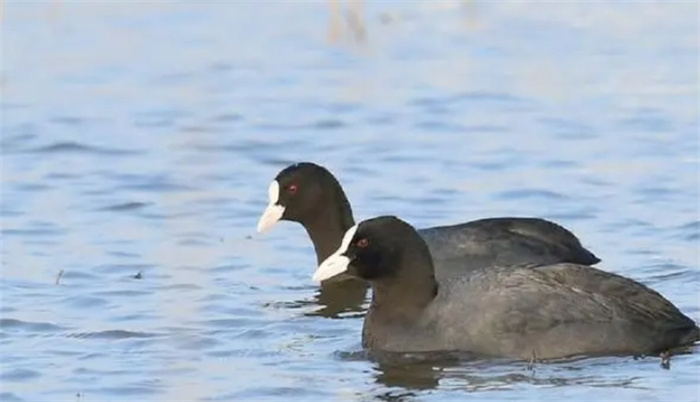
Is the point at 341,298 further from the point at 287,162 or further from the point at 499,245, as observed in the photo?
the point at 287,162

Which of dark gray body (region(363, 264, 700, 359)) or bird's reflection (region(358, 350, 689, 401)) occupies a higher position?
dark gray body (region(363, 264, 700, 359))

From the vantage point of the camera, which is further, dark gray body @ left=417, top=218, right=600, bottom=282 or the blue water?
dark gray body @ left=417, top=218, right=600, bottom=282

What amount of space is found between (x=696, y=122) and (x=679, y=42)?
2194 millimetres

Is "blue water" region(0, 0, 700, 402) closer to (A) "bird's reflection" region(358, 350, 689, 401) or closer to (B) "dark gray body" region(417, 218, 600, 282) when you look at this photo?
(A) "bird's reflection" region(358, 350, 689, 401)

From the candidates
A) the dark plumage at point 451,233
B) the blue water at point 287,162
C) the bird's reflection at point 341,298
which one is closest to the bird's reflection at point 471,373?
the blue water at point 287,162

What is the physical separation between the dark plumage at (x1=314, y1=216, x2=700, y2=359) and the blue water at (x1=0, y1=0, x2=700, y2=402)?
171 millimetres

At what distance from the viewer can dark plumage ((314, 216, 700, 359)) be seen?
31.5 feet

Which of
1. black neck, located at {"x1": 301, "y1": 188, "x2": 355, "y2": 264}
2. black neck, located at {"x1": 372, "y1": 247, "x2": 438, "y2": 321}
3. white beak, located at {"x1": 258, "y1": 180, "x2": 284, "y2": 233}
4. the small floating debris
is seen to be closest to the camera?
black neck, located at {"x1": 372, "y1": 247, "x2": 438, "y2": 321}

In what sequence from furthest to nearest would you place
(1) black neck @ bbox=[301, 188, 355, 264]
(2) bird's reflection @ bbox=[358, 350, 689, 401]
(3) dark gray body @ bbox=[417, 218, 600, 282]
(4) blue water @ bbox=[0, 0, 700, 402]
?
→ (1) black neck @ bbox=[301, 188, 355, 264] → (3) dark gray body @ bbox=[417, 218, 600, 282] → (4) blue water @ bbox=[0, 0, 700, 402] → (2) bird's reflection @ bbox=[358, 350, 689, 401]

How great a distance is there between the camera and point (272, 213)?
12.0 metres

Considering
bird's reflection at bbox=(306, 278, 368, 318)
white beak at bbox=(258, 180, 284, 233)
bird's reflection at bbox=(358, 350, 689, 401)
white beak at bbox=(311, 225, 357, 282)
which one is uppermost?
white beak at bbox=(311, 225, 357, 282)

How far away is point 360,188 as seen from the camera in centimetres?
1397

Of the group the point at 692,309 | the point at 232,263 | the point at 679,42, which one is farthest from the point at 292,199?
the point at 679,42

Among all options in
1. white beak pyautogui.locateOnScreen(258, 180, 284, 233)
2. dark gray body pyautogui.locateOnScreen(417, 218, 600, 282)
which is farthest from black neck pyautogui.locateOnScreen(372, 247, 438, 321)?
white beak pyautogui.locateOnScreen(258, 180, 284, 233)
